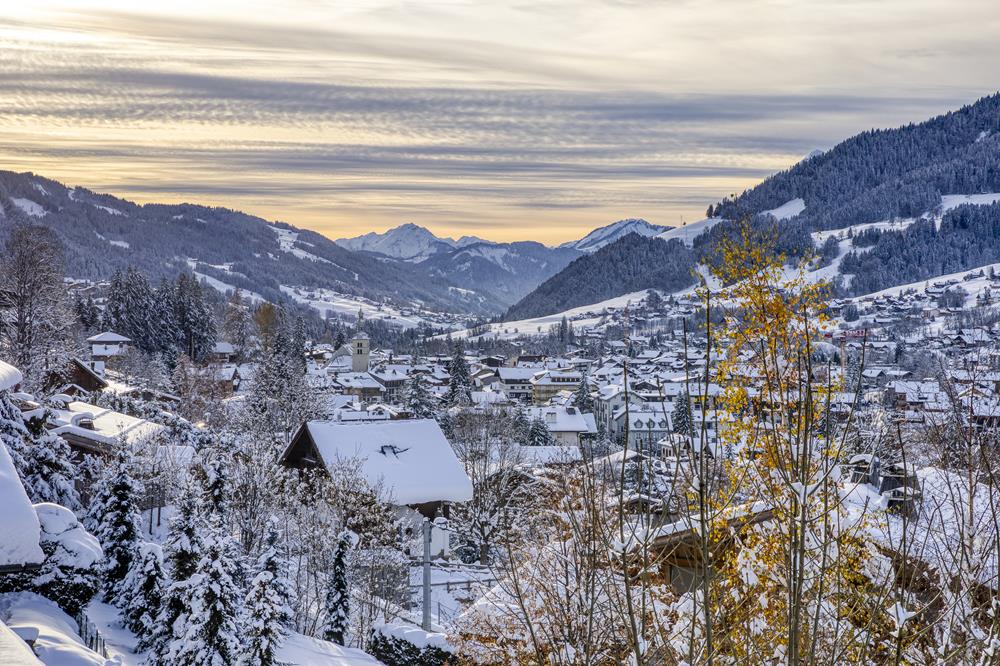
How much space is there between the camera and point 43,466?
1555cm

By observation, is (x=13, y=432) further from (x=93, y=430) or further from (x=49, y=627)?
(x=93, y=430)

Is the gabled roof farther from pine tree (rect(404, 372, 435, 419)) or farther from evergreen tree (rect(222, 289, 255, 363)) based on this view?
evergreen tree (rect(222, 289, 255, 363))

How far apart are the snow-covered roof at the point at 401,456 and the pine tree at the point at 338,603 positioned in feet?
26.1

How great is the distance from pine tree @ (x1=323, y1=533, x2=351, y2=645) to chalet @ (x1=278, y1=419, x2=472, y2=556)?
7.65 meters

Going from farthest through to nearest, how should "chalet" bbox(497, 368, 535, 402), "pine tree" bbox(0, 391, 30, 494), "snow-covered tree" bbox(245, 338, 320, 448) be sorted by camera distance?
1. "chalet" bbox(497, 368, 535, 402)
2. "snow-covered tree" bbox(245, 338, 320, 448)
3. "pine tree" bbox(0, 391, 30, 494)

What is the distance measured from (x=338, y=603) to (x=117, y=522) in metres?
4.77

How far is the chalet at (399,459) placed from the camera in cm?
2667

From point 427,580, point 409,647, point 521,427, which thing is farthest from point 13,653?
point 521,427

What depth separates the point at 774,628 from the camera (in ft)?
16.4

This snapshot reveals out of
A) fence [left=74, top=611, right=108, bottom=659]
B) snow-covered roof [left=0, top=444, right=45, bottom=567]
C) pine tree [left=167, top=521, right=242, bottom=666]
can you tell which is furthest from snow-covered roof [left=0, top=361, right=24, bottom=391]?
fence [left=74, top=611, right=108, bottom=659]

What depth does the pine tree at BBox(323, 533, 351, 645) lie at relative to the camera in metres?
17.5

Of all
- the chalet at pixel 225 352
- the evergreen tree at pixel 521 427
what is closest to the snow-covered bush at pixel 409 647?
the evergreen tree at pixel 521 427

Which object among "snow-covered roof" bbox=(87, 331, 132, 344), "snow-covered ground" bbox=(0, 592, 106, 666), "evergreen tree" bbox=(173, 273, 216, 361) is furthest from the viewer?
"evergreen tree" bbox=(173, 273, 216, 361)

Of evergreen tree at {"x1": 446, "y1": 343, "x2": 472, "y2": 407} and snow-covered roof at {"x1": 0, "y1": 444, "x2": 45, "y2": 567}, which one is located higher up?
snow-covered roof at {"x1": 0, "y1": 444, "x2": 45, "y2": 567}
